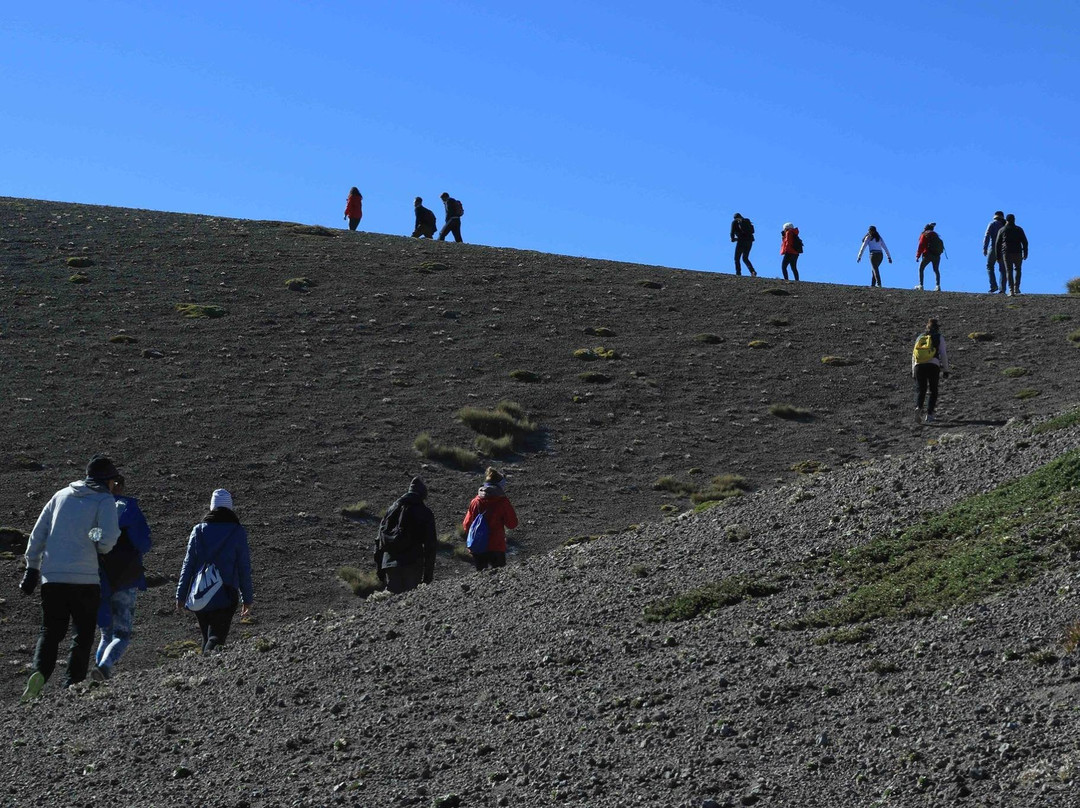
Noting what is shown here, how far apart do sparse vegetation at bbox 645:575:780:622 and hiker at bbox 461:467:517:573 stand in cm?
492

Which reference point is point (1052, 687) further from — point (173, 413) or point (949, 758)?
point (173, 413)

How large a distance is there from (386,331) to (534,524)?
1377 centimetres

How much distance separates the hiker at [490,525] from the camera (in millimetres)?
15750

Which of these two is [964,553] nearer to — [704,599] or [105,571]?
[704,599]

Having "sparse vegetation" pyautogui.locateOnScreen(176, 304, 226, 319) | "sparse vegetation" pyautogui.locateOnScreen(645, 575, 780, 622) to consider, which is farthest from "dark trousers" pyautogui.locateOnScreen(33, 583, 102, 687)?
"sparse vegetation" pyautogui.locateOnScreen(176, 304, 226, 319)

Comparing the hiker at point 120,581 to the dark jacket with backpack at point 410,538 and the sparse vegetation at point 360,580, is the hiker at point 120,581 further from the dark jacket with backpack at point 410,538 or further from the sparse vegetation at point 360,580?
the sparse vegetation at point 360,580

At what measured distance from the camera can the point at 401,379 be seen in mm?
30484

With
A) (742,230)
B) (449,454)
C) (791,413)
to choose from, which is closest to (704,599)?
(449,454)

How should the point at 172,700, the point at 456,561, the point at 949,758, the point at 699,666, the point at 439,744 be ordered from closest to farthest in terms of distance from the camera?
the point at 949,758 → the point at 439,744 → the point at 699,666 → the point at 172,700 → the point at 456,561

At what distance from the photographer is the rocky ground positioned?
7.35 meters

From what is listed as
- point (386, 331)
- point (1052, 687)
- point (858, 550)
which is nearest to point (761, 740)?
point (1052, 687)

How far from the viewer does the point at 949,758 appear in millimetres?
6438

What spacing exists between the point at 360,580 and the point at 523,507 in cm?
449

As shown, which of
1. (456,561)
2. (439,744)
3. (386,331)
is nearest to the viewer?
(439,744)
